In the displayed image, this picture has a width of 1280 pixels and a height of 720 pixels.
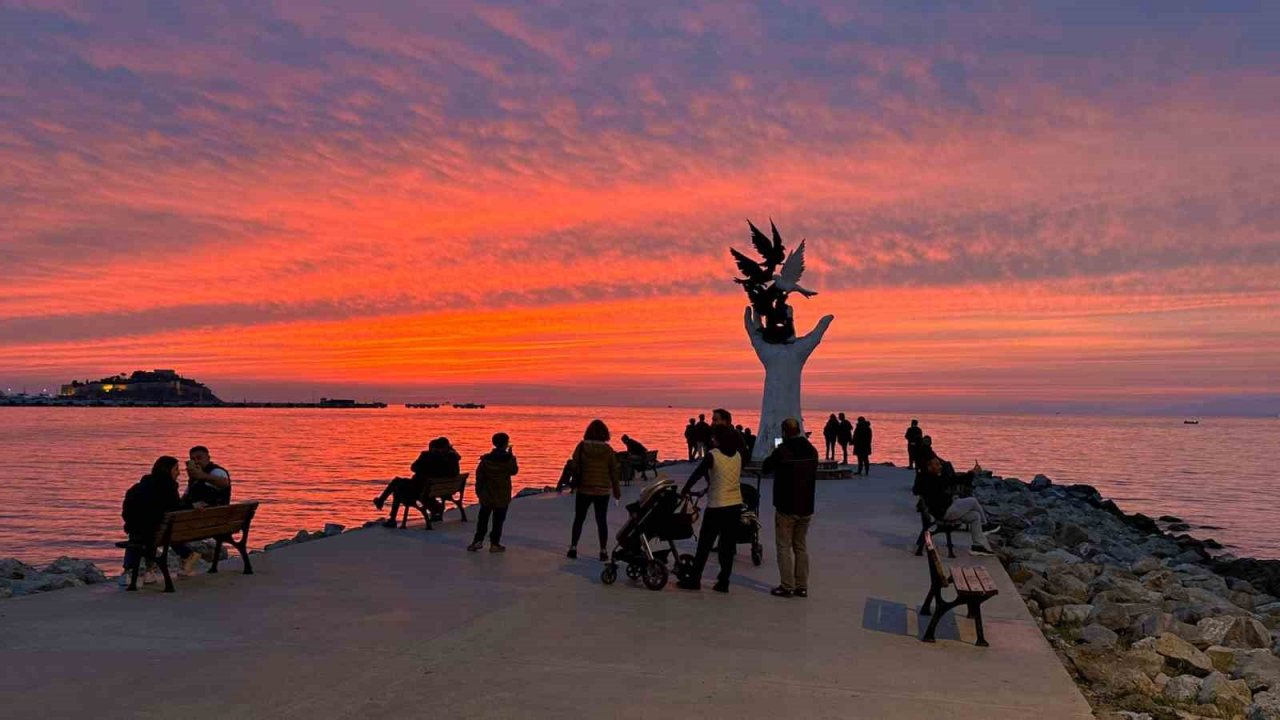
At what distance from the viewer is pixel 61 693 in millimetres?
6270

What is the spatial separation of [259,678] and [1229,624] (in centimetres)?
970

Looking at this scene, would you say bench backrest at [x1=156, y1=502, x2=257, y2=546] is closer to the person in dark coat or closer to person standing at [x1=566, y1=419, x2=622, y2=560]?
the person in dark coat

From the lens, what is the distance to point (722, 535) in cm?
1012

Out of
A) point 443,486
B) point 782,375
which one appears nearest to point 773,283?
point 782,375

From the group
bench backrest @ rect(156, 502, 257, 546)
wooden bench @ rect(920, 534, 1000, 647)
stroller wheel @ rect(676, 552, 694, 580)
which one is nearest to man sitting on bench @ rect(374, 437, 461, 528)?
bench backrest @ rect(156, 502, 257, 546)

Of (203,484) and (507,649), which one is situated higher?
(203,484)

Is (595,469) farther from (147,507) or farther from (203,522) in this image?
(147,507)

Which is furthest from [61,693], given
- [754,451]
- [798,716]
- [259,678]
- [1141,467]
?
[1141,467]

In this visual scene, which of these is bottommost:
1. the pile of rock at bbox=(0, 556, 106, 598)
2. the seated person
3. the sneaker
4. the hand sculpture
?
the pile of rock at bbox=(0, 556, 106, 598)

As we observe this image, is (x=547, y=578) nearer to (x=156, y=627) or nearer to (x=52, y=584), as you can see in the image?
(x=156, y=627)

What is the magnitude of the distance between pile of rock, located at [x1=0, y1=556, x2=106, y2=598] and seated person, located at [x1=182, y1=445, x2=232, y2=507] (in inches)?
69.0

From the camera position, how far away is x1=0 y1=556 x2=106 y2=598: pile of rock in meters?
10.9

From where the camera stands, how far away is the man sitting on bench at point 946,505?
13.2 metres

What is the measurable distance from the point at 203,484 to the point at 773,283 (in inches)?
779
